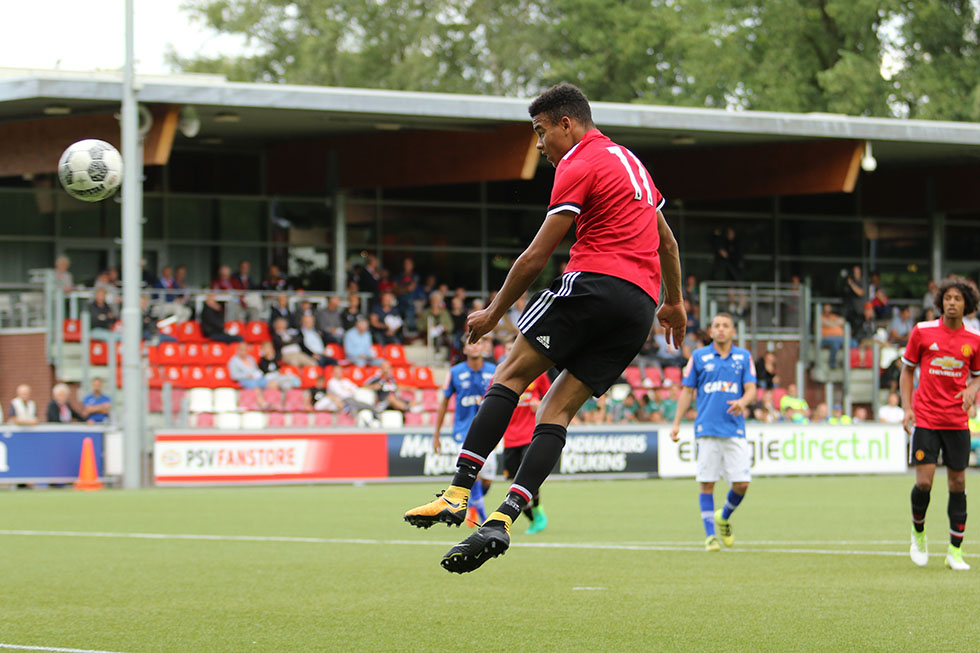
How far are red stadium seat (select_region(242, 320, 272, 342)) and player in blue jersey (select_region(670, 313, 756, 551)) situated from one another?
49.3ft

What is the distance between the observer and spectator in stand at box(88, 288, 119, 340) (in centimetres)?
2441

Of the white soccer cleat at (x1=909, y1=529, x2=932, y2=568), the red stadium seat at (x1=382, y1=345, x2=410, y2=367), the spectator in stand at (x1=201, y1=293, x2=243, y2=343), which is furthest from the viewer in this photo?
the red stadium seat at (x1=382, y1=345, x2=410, y2=367)

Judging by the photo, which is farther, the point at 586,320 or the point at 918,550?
the point at 918,550

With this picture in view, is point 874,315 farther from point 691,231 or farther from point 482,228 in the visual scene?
point 482,228

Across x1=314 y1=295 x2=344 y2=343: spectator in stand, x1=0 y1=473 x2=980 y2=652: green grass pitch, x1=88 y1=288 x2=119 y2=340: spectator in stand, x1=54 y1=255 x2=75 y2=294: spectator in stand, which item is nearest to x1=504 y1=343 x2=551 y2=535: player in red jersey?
x1=0 y1=473 x2=980 y2=652: green grass pitch

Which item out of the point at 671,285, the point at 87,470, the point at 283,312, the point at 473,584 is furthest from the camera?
the point at 283,312

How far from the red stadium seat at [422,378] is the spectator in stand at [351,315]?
151cm

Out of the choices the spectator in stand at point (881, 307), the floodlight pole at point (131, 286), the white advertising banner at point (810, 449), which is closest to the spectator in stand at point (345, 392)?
the floodlight pole at point (131, 286)

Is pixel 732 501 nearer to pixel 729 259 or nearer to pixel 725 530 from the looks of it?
pixel 725 530

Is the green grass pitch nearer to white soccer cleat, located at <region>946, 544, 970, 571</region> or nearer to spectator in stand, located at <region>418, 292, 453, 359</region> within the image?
white soccer cleat, located at <region>946, 544, 970, 571</region>

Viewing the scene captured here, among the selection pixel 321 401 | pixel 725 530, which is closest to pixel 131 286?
pixel 321 401

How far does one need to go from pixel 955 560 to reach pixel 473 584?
374cm

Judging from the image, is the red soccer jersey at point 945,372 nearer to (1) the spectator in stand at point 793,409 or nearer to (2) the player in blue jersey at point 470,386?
(2) the player in blue jersey at point 470,386

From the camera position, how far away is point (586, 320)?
6645 millimetres
